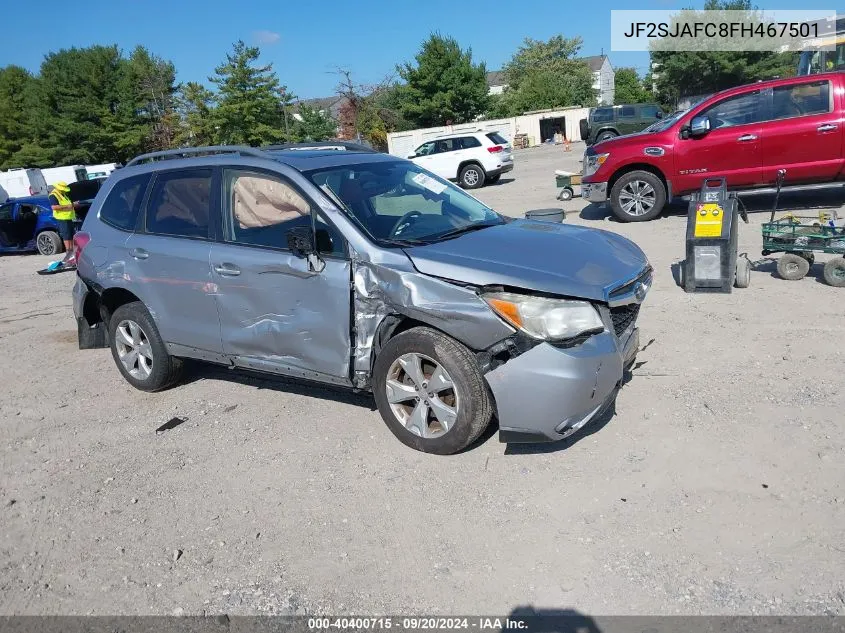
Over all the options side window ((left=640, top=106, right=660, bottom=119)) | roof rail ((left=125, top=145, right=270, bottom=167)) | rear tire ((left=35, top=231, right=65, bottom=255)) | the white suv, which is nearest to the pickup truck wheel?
roof rail ((left=125, top=145, right=270, bottom=167))

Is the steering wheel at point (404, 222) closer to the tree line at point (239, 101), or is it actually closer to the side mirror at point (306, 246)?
the side mirror at point (306, 246)

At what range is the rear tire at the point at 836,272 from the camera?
21.3ft

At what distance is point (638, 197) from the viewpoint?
11.0 metres

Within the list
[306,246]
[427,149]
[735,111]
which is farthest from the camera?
[427,149]

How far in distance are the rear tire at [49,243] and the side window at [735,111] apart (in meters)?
13.4

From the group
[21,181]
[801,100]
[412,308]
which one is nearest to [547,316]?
[412,308]

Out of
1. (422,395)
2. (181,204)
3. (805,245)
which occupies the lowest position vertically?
(422,395)

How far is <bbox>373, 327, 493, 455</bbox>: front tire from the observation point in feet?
12.3

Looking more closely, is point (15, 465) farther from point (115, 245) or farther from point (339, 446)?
point (339, 446)

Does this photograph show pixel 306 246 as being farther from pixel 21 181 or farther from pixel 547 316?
pixel 21 181

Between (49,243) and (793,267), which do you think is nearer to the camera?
(793,267)

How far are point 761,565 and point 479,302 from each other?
70.8 inches

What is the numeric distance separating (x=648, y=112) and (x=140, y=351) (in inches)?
1029

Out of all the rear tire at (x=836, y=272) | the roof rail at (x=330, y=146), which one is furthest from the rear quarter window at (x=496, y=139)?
the roof rail at (x=330, y=146)
